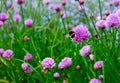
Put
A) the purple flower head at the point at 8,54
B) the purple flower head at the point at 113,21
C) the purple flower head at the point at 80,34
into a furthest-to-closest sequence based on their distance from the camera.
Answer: the purple flower head at the point at 8,54 < the purple flower head at the point at 113,21 < the purple flower head at the point at 80,34

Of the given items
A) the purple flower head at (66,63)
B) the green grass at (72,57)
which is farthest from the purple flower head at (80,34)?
the purple flower head at (66,63)

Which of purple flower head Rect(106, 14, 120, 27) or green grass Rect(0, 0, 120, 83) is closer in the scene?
purple flower head Rect(106, 14, 120, 27)

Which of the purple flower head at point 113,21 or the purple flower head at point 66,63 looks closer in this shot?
the purple flower head at point 113,21

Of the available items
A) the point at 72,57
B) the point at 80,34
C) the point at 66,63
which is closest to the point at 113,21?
the point at 80,34

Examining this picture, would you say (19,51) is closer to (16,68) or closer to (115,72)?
(16,68)

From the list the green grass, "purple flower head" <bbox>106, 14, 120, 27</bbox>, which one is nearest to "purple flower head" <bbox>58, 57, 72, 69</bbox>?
the green grass

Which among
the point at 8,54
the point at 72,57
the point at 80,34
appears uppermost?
the point at 80,34

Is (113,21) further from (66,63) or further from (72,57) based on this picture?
(72,57)

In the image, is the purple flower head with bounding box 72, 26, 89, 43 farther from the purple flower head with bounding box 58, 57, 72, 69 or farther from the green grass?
the purple flower head with bounding box 58, 57, 72, 69

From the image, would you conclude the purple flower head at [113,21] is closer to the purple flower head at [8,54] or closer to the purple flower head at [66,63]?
the purple flower head at [66,63]

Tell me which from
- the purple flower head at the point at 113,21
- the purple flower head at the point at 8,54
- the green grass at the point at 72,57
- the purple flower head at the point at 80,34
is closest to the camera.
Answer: the purple flower head at the point at 80,34

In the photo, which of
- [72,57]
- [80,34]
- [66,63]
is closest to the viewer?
[80,34]
